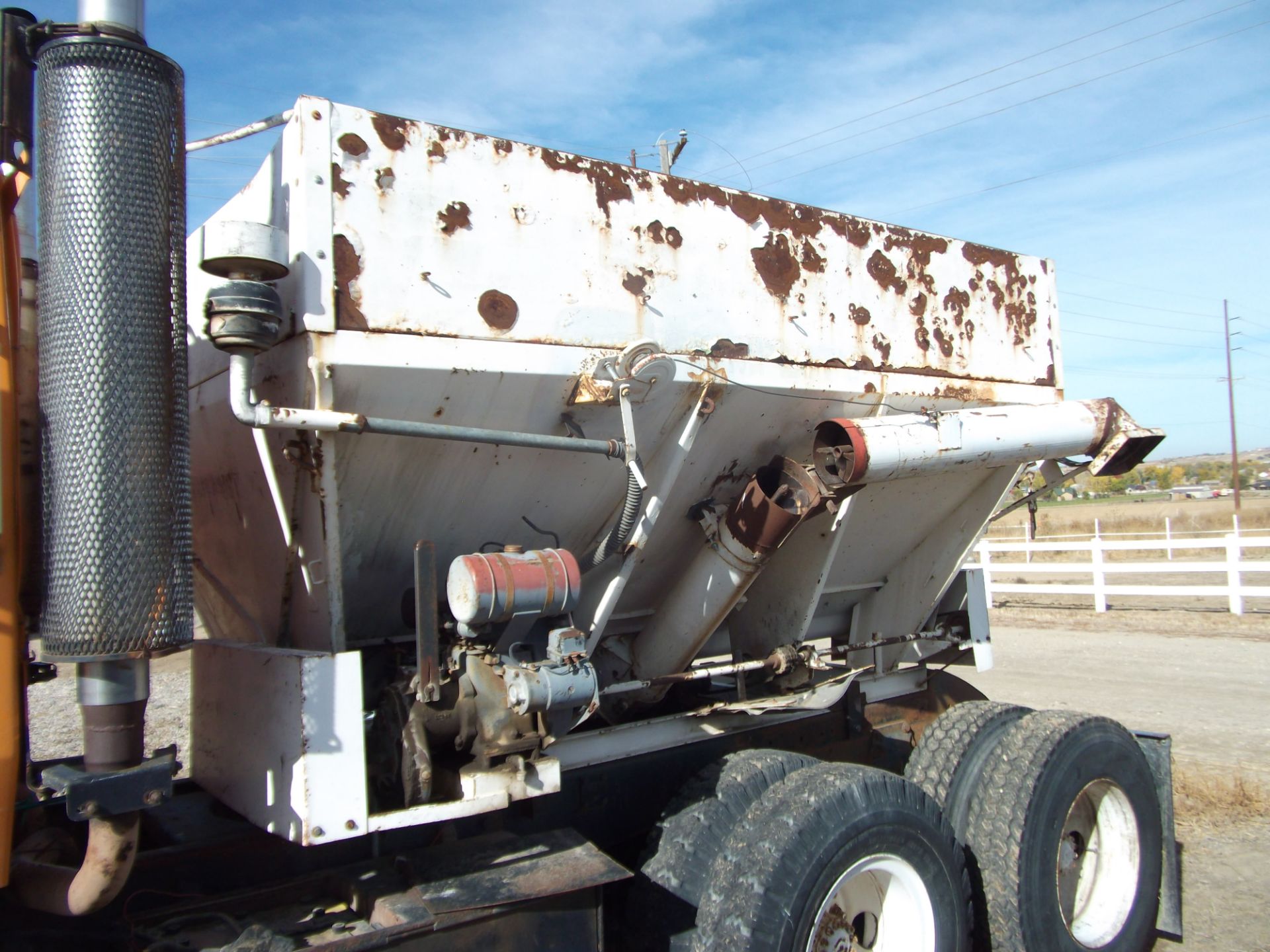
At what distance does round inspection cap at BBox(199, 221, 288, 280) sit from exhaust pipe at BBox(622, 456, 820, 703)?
1.91m

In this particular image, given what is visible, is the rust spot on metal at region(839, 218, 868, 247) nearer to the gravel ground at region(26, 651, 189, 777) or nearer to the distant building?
the gravel ground at region(26, 651, 189, 777)

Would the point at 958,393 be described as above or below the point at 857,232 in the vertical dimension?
below

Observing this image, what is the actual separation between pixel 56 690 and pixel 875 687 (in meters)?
9.13

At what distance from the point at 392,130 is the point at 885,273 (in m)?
2.13

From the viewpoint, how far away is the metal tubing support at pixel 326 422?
8.04ft

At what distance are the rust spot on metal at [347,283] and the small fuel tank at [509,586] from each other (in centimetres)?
73

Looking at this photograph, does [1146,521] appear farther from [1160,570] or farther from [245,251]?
[245,251]

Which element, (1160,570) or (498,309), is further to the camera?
(1160,570)

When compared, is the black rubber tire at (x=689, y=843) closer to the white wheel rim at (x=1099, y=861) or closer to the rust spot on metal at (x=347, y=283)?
the white wheel rim at (x=1099, y=861)

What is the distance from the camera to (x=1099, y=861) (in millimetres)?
4555

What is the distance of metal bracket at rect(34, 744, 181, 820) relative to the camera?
2.13 m

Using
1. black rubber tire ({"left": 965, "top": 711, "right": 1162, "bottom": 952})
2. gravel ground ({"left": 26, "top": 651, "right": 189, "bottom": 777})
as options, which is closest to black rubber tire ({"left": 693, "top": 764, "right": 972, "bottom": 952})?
black rubber tire ({"left": 965, "top": 711, "right": 1162, "bottom": 952})

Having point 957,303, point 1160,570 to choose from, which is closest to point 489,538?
point 957,303

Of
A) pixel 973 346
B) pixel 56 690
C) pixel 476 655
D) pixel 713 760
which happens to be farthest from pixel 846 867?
pixel 56 690
